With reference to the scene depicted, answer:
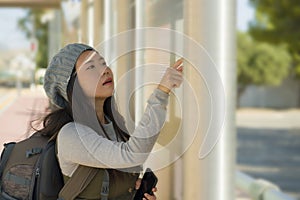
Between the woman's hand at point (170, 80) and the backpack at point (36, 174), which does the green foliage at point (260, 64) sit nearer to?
the backpack at point (36, 174)

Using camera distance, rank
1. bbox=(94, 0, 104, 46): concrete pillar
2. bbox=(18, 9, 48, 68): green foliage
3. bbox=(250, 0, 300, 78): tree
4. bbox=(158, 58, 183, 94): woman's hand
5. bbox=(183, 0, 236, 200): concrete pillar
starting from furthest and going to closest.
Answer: bbox=(18, 9, 48, 68): green foliage < bbox=(250, 0, 300, 78): tree < bbox=(94, 0, 104, 46): concrete pillar < bbox=(183, 0, 236, 200): concrete pillar < bbox=(158, 58, 183, 94): woman's hand

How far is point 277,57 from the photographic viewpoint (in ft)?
109

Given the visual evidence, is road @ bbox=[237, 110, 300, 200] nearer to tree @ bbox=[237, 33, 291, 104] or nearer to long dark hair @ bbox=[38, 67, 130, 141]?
tree @ bbox=[237, 33, 291, 104]

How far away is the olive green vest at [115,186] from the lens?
189cm

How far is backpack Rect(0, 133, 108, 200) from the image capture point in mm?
1887

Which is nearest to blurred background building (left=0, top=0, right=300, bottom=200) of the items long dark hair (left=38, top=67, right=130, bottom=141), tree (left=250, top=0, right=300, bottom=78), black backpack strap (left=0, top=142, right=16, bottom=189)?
long dark hair (left=38, top=67, right=130, bottom=141)

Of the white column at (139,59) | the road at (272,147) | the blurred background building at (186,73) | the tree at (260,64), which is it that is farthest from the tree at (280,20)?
the tree at (260,64)

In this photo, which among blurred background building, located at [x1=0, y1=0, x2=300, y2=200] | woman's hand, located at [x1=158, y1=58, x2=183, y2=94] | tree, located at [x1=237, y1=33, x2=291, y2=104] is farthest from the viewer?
tree, located at [x1=237, y1=33, x2=291, y2=104]

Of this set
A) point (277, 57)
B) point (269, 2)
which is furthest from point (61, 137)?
point (277, 57)

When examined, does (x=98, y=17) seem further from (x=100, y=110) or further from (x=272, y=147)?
(x=272, y=147)

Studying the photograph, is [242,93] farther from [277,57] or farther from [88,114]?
[88,114]

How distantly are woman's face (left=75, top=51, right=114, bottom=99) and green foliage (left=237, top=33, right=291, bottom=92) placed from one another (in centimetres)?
3148

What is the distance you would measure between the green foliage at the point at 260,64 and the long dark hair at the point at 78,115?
31394 mm

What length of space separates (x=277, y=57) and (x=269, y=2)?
15927 millimetres
